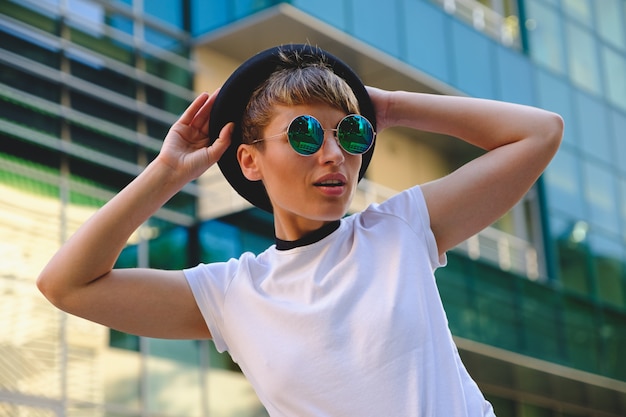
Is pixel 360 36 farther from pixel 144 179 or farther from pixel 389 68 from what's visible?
pixel 144 179

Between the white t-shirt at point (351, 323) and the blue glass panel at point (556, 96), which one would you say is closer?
the white t-shirt at point (351, 323)

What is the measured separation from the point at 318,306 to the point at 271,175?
0.34 metres

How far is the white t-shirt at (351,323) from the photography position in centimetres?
251

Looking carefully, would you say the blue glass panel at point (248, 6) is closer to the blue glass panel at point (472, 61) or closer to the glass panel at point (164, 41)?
the glass panel at point (164, 41)

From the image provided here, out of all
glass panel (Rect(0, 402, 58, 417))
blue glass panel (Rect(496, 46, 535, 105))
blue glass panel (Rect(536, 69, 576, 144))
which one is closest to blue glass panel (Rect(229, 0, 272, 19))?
blue glass panel (Rect(496, 46, 535, 105))

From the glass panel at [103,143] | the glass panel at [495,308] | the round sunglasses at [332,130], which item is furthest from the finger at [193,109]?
the glass panel at [495,308]

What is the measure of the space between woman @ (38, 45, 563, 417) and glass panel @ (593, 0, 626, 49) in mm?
20760

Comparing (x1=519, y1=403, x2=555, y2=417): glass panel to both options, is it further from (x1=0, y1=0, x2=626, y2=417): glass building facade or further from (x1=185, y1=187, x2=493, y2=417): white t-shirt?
(x1=185, y1=187, x2=493, y2=417): white t-shirt

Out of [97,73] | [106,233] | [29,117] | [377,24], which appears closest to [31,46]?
[29,117]

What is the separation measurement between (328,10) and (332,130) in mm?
13005

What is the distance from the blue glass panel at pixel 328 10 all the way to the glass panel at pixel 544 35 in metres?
5.67

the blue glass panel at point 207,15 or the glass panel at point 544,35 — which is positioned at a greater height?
the glass panel at point 544,35

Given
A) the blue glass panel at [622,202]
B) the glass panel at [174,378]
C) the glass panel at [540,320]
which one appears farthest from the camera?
the blue glass panel at [622,202]

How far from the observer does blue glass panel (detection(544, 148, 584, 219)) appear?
65.2 ft
